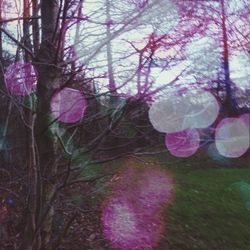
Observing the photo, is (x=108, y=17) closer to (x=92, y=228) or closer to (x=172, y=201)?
(x=92, y=228)

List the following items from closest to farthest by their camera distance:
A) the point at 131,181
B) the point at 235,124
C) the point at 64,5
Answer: the point at 64,5 → the point at 131,181 → the point at 235,124

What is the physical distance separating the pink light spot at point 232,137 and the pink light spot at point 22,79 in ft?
36.7

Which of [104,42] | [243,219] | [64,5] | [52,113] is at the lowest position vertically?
[243,219]

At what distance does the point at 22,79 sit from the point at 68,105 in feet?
1.49

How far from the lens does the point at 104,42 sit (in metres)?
3.88

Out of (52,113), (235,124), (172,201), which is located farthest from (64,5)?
(235,124)

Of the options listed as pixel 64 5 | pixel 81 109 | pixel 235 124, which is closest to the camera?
pixel 64 5

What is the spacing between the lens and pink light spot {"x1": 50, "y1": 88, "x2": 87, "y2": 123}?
4184 mm

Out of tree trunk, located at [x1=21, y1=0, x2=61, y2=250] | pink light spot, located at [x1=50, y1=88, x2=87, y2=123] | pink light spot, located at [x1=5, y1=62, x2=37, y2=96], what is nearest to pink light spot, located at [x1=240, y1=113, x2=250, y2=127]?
pink light spot, located at [x1=50, y1=88, x2=87, y2=123]

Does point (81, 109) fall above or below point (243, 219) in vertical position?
above

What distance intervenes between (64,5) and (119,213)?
12.9ft

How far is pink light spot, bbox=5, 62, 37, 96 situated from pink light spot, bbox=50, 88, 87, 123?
9.2 inches

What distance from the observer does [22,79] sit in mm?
4328

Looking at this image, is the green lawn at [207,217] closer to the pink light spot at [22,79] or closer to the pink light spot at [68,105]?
the pink light spot at [68,105]
